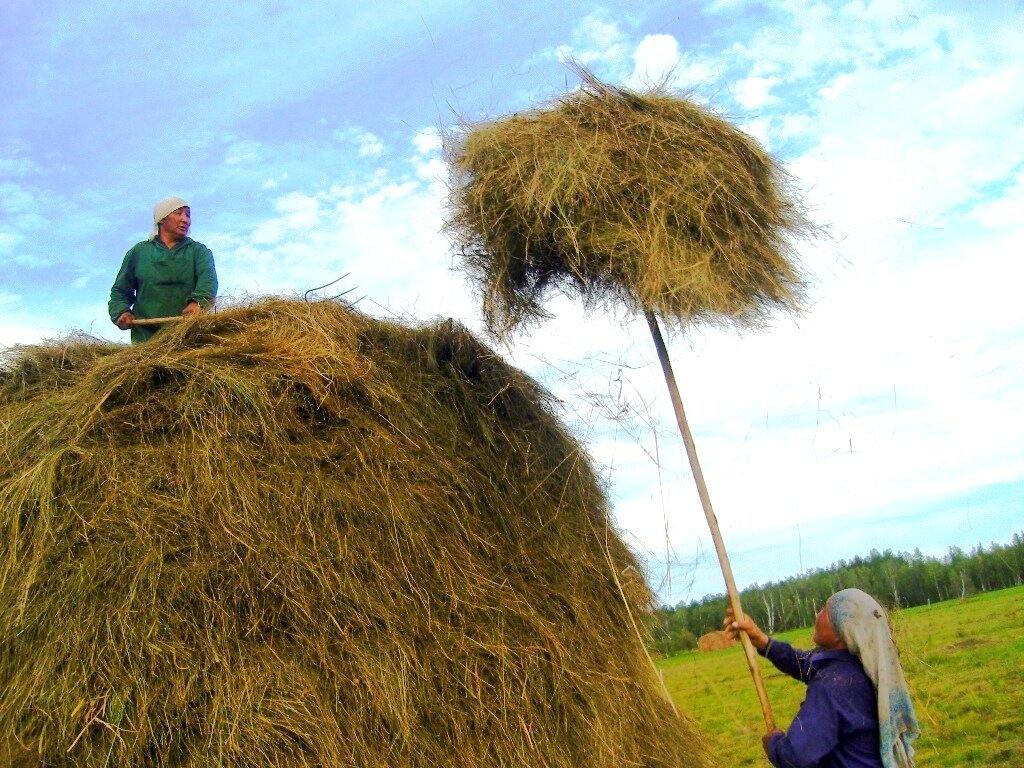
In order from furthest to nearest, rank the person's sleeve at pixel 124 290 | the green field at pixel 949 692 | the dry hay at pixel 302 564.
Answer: the green field at pixel 949 692
the person's sleeve at pixel 124 290
the dry hay at pixel 302 564

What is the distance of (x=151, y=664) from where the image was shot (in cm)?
282

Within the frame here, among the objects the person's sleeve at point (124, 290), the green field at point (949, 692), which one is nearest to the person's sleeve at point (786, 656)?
the green field at point (949, 692)

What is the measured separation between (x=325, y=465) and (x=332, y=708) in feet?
3.15

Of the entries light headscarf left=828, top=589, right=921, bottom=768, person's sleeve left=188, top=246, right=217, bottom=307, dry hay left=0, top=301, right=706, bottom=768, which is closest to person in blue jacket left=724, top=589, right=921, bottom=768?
light headscarf left=828, top=589, right=921, bottom=768

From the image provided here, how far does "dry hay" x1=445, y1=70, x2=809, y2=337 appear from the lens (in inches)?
142

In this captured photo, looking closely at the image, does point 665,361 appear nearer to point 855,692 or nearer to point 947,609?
point 855,692

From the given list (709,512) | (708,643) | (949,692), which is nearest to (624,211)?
(709,512)

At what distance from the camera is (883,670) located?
324 cm

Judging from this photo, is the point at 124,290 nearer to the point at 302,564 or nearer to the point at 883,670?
the point at 302,564

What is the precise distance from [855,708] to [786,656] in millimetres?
477

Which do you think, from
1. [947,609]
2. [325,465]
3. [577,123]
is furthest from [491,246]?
[947,609]

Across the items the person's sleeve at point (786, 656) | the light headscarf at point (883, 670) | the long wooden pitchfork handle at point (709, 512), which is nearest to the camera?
the light headscarf at point (883, 670)

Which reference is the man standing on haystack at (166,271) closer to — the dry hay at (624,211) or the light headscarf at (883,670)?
the dry hay at (624,211)

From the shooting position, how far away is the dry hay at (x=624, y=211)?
3.60 m
